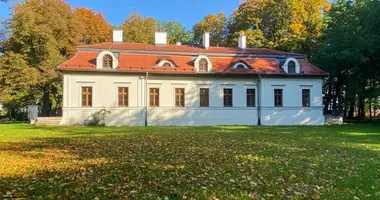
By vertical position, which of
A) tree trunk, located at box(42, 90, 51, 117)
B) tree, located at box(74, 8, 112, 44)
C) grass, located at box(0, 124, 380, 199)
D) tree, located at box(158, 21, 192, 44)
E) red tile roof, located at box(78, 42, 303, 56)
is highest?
tree, located at box(158, 21, 192, 44)

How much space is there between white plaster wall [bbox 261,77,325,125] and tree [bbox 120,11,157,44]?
62.0 ft

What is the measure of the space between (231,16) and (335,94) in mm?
16104

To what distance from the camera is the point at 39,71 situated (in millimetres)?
30141

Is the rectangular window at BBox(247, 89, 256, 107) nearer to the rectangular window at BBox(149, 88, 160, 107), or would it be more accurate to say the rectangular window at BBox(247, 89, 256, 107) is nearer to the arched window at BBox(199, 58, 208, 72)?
the arched window at BBox(199, 58, 208, 72)

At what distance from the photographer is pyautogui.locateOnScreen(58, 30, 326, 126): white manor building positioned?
24.2 metres

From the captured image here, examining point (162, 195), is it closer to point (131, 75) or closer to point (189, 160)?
point (189, 160)

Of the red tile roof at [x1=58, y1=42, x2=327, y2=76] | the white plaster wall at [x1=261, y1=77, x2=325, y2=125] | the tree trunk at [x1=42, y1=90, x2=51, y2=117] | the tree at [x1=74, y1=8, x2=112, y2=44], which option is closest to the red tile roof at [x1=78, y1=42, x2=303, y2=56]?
the red tile roof at [x1=58, y1=42, x2=327, y2=76]

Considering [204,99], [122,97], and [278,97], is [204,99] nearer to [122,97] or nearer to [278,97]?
[278,97]

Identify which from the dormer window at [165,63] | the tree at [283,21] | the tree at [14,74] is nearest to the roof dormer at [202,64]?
the dormer window at [165,63]

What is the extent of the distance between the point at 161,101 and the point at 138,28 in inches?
723

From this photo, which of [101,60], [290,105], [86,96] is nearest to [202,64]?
[101,60]

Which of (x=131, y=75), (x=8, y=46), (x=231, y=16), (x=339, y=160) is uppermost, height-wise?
(x=231, y=16)

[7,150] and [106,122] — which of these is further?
[106,122]

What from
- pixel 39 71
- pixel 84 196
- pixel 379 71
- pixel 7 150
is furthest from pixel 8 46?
pixel 379 71
